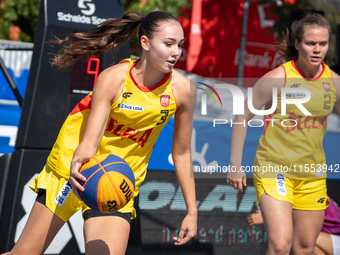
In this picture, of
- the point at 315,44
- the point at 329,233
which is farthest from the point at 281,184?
the point at 329,233

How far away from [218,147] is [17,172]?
231 cm

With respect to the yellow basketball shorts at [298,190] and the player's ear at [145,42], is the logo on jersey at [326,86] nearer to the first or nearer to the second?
the yellow basketball shorts at [298,190]

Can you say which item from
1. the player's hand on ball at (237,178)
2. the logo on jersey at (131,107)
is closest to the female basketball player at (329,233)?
the player's hand on ball at (237,178)

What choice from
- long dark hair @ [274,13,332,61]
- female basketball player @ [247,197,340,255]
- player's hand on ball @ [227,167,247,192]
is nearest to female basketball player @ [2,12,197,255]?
player's hand on ball @ [227,167,247,192]

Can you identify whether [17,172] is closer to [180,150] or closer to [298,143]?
[180,150]

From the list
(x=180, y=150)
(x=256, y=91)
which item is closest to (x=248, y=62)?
(x=256, y=91)

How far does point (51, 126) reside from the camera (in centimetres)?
Result: 416

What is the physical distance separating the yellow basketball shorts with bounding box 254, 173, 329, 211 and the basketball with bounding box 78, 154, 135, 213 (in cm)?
153

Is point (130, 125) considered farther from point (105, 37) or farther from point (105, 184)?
point (105, 37)

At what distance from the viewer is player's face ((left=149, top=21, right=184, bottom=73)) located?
104 inches

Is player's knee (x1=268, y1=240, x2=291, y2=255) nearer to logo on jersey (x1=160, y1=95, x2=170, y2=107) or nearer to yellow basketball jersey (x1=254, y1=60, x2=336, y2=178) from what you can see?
yellow basketball jersey (x1=254, y1=60, x2=336, y2=178)

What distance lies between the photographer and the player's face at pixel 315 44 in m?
3.50

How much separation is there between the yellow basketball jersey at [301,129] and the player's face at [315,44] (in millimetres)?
181

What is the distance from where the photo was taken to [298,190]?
11.8ft
